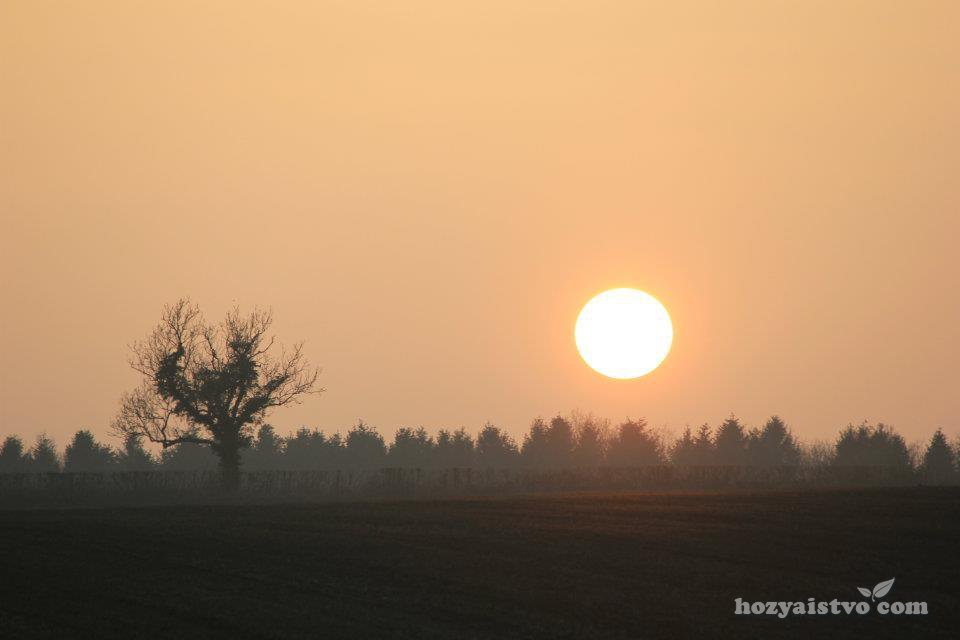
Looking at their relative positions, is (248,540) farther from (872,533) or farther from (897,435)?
(897,435)

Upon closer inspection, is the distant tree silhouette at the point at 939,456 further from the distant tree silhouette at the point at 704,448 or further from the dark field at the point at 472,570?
the dark field at the point at 472,570

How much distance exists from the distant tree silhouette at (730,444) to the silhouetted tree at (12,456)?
9035 cm

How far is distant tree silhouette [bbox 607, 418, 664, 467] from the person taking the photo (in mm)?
136750

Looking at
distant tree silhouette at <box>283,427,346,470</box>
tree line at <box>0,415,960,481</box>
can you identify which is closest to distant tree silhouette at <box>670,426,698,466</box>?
tree line at <box>0,415,960,481</box>

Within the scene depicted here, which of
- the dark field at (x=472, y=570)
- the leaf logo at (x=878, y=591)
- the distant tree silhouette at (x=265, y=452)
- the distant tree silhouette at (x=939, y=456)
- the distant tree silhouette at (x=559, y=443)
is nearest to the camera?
the dark field at (x=472, y=570)

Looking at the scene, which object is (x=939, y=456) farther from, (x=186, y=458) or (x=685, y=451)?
(x=186, y=458)

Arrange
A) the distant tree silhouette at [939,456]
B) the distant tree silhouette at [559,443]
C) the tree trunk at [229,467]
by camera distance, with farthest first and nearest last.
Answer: the distant tree silhouette at [559,443], the distant tree silhouette at [939,456], the tree trunk at [229,467]

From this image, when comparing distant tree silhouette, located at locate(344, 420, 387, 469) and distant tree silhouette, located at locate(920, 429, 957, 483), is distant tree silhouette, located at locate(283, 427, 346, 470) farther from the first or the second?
distant tree silhouette, located at locate(920, 429, 957, 483)

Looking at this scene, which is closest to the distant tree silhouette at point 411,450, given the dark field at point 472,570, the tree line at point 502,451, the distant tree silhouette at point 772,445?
the tree line at point 502,451

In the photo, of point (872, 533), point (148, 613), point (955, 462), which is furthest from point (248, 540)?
point (955, 462)

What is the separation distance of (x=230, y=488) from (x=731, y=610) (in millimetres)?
59463

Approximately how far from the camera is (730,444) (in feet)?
492

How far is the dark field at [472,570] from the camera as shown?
92.0 ft

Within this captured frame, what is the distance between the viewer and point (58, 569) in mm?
35094
